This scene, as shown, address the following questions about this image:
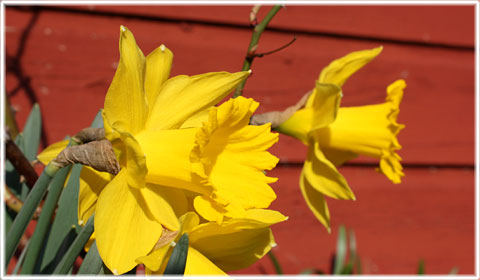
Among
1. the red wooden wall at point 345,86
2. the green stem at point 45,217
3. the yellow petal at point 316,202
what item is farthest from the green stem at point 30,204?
the red wooden wall at point 345,86

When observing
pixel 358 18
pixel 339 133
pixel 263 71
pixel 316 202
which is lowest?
pixel 316 202

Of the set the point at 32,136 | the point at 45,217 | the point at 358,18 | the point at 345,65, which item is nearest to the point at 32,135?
the point at 32,136

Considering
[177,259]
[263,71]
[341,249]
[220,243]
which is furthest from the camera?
[341,249]

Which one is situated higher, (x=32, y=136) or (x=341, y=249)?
(x=32, y=136)

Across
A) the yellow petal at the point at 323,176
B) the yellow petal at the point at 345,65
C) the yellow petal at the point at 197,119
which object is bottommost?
the yellow petal at the point at 323,176

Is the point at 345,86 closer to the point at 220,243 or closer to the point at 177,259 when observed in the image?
the point at 220,243

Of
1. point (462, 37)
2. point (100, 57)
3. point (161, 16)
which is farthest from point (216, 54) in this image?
point (462, 37)

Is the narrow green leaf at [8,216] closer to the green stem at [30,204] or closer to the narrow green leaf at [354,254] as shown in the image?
the green stem at [30,204]
